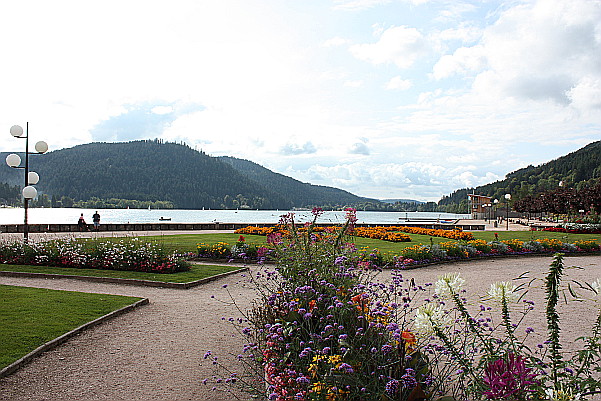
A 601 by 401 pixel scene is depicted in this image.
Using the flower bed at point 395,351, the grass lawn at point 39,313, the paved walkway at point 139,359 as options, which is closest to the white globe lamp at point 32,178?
the grass lawn at point 39,313

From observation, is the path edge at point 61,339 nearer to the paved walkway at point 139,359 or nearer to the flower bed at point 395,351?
the paved walkway at point 139,359

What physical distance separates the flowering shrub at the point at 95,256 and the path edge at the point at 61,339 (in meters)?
3.61

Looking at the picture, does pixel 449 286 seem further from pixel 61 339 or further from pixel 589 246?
pixel 589 246

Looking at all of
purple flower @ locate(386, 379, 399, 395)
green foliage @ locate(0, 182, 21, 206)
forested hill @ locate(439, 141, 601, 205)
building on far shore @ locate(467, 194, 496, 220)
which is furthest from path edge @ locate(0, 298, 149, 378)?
green foliage @ locate(0, 182, 21, 206)

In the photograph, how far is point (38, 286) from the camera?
33.4ft

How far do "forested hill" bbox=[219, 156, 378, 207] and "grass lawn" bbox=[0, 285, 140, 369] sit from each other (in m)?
109

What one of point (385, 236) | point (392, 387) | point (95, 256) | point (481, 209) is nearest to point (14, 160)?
point (95, 256)

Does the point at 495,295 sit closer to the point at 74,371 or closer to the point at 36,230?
the point at 74,371

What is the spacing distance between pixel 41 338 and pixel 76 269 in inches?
256

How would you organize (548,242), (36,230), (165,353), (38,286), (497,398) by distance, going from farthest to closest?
(36,230)
(548,242)
(38,286)
(165,353)
(497,398)

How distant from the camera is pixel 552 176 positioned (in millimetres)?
114688

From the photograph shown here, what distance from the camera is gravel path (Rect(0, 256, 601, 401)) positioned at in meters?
4.68

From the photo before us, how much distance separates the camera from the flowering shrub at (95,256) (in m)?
12.2

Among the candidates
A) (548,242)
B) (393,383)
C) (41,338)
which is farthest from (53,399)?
(548,242)
